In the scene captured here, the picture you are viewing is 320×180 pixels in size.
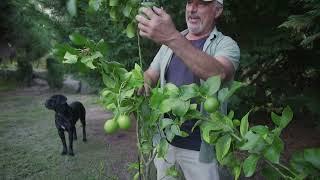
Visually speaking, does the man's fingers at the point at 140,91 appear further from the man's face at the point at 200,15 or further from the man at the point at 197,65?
the man's face at the point at 200,15

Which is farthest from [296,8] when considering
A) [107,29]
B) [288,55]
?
[107,29]

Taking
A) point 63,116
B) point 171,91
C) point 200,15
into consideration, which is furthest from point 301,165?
point 63,116

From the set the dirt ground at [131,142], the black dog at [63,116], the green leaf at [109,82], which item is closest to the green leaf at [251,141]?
the green leaf at [109,82]

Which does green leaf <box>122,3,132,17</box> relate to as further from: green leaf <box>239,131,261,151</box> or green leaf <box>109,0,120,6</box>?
→ green leaf <box>239,131,261,151</box>

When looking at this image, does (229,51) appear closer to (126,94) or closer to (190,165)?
(190,165)

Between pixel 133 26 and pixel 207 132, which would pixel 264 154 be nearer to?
pixel 207 132

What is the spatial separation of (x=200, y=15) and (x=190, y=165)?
34.6 inches

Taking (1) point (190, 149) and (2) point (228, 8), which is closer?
(1) point (190, 149)

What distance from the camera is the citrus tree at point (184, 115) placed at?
119 cm

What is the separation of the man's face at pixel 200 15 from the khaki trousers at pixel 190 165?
2.32 feet

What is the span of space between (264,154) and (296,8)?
12.1 ft

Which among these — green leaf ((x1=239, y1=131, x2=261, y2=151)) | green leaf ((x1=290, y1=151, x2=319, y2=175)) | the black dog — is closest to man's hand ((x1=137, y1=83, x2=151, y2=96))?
green leaf ((x1=239, y1=131, x2=261, y2=151))

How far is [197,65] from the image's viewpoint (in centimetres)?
165

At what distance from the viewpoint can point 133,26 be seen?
1.52 metres
